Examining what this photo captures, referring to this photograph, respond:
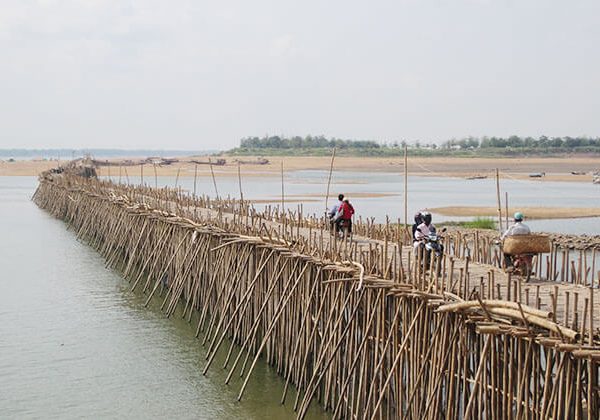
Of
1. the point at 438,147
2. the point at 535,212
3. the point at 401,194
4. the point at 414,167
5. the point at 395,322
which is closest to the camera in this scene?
the point at 395,322

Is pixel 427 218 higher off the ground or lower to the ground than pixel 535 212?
higher

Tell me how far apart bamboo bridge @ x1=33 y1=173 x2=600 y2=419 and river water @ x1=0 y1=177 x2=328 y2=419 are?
1.64 ft

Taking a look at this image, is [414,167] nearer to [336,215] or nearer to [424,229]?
[336,215]

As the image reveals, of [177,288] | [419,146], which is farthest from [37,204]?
[419,146]

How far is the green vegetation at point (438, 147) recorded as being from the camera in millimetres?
124688

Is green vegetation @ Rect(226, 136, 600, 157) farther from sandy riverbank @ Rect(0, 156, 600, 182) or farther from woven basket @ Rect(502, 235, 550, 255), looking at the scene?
woven basket @ Rect(502, 235, 550, 255)

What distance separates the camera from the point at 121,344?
1950 centimetres

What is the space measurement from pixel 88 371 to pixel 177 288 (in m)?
5.23

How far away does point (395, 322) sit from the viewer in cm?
1193

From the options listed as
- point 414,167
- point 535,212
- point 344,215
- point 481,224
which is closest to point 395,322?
point 344,215

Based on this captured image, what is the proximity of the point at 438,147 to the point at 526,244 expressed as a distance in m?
135

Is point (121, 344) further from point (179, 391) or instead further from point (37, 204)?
point (37, 204)

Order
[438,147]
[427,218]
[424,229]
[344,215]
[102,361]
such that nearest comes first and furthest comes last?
[427,218] → [424,229] → [102,361] → [344,215] → [438,147]

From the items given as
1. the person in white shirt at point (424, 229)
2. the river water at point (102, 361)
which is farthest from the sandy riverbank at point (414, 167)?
the person in white shirt at point (424, 229)
